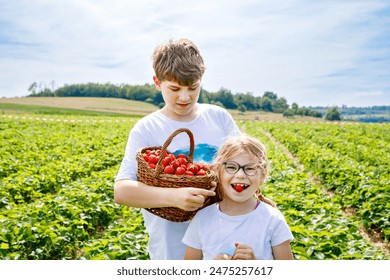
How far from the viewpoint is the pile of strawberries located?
2.10m

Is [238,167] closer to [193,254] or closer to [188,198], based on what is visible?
[188,198]

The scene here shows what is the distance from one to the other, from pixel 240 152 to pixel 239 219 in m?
0.33

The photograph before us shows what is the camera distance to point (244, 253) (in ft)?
6.67

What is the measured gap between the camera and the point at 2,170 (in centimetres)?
973

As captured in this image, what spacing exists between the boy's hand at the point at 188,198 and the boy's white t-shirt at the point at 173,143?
0.34m

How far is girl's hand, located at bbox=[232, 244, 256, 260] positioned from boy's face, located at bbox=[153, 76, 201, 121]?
76 centimetres

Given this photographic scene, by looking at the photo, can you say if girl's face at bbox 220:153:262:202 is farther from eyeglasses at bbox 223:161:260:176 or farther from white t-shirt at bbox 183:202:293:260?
white t-shirt at bbox 183:202:293:260

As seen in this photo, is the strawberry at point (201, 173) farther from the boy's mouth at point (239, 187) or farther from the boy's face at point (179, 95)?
the boy's face at point (179, 95)

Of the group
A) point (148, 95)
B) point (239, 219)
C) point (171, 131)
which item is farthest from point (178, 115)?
point (148, 95)

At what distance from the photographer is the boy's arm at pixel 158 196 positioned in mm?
1990

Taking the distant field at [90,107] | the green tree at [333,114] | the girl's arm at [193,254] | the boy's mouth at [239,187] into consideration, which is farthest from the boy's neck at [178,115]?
the green tree at [333,114]

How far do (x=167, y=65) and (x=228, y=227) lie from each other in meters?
0.87

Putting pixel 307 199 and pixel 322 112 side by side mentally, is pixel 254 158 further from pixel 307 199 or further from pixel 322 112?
pixel 322 112

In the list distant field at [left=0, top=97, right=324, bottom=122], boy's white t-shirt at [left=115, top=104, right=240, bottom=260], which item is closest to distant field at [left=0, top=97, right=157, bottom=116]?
distant field at [left=0, top=97, right=324, bottom=122]
